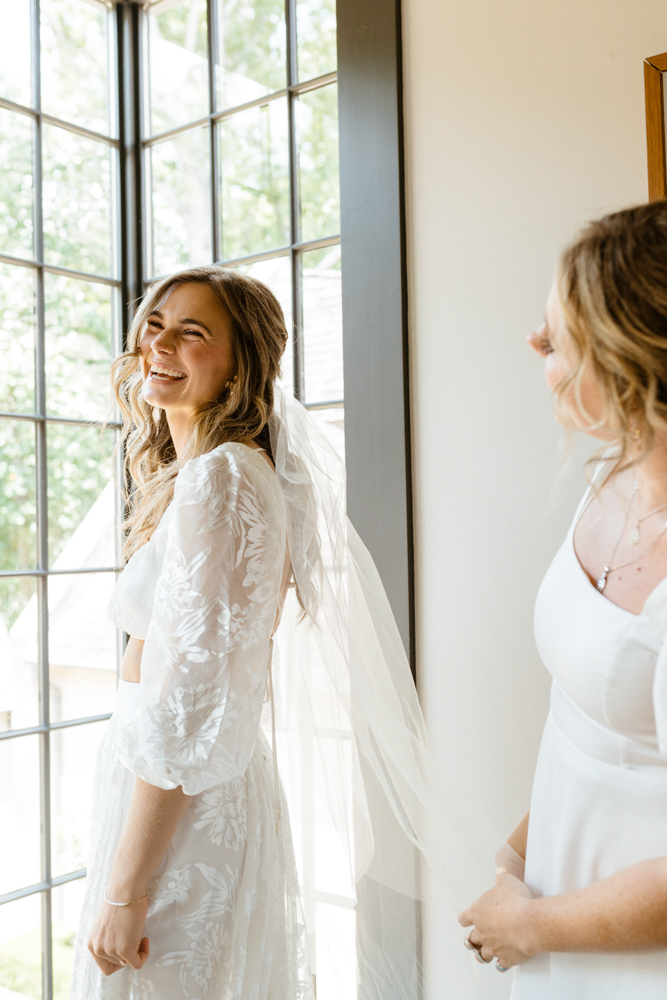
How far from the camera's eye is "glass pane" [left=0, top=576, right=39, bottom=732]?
2.20 meters

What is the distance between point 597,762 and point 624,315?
0.48 m

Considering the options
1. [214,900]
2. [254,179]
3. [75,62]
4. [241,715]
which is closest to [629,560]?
[241,715]

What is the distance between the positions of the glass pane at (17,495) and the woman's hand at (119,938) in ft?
4.30

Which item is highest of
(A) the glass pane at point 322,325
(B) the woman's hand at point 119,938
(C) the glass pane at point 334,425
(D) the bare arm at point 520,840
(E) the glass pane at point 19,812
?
(A) the glass pane at point 322,325

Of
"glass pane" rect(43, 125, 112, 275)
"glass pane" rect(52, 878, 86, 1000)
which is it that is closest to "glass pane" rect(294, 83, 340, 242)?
"glass pane" rect(43, 125, 112, 275)

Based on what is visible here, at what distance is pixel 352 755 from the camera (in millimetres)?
1330

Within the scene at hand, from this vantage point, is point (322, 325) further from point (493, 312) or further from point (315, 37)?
point (315, 37)

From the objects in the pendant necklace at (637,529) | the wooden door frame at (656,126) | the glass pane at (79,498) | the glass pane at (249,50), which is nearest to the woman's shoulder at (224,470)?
the pendant necklace at (637,529)

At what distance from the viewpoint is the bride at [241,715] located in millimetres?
1089

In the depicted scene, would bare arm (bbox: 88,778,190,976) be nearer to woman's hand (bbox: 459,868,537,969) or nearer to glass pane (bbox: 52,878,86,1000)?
woman's hand (bbox: 459,868,537,969)

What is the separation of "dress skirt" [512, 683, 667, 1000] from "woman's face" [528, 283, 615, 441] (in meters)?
0.32

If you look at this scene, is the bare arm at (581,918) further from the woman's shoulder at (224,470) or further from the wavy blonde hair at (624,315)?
the woman's shoulder at (224,470)

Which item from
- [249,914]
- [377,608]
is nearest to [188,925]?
[249,914]

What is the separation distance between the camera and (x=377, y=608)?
4.51 feet
